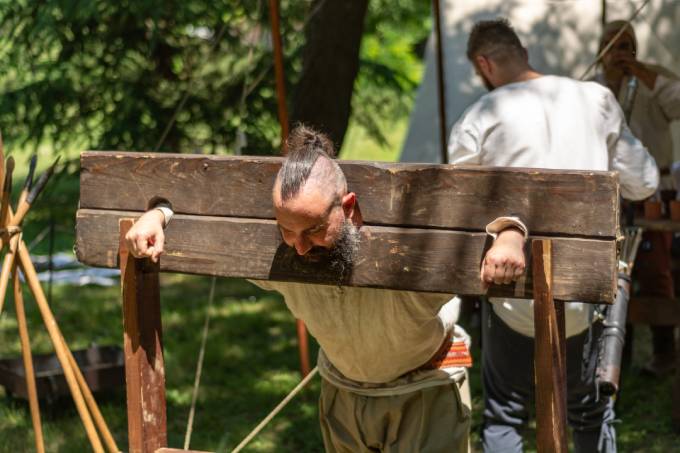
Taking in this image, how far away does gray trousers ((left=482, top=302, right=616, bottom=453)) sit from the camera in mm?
3258

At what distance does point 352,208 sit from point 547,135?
997 millimetres

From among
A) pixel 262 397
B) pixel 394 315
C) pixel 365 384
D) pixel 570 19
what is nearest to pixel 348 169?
pixel 394 315

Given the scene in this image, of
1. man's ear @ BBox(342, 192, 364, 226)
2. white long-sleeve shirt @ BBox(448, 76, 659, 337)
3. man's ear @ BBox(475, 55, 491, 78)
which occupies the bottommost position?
man's ear @ BBox(342, 192, 364, 226)

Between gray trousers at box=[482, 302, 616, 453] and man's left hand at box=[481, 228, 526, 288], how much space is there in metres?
1.03

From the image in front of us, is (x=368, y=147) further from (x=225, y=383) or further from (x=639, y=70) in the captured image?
(x=639, y=70)

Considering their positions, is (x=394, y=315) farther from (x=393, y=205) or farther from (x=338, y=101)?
(x=338, y=101)

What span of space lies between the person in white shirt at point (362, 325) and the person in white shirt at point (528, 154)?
498 mm

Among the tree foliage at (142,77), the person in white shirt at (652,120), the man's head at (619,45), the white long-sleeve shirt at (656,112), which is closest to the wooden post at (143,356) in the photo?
the person in white shirt at (652,120)

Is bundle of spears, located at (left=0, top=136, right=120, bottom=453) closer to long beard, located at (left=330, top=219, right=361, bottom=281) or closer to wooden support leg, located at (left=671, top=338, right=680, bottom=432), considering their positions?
long beard, located at (left=330, top=219, right=361, bottom=281)

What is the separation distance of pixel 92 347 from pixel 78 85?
372cm

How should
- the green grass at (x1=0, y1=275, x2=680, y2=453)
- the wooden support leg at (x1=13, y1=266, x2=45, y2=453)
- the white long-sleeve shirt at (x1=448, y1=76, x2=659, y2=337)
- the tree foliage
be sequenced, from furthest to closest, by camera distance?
the tree foliage
the green grass at (x1=0, y1=275, x2=680, y2=453)
the wooden support leg at (x1=13, y1=266, x2=45, y2=453)
the white long-sleeve shirt at (x1=448, y1=76, x2=659, y2=337)

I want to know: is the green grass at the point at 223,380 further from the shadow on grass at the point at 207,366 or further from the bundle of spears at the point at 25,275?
the bundle of spears at the point at 25,275

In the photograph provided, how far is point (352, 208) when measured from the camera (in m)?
2.43

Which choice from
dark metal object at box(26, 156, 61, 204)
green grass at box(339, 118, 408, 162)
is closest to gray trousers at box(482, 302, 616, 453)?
dark metal object at box(26, 156, 61, 204)
